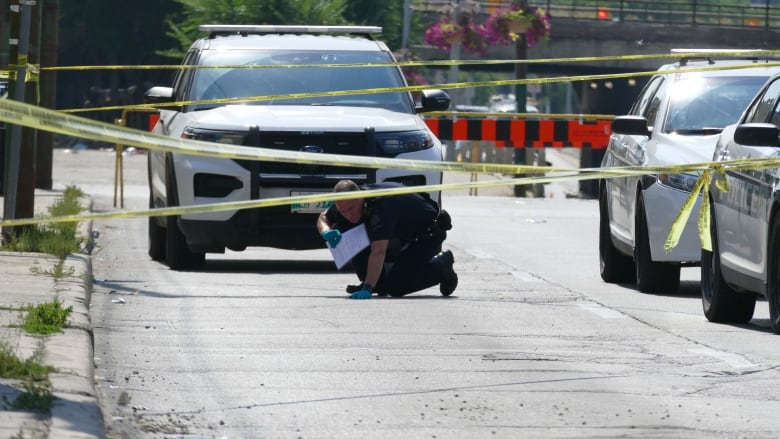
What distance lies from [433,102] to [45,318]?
6.32 m

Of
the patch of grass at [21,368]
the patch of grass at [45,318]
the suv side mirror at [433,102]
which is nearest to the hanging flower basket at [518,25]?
the suv side mirror at [433,102]

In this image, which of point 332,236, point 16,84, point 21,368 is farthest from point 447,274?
point 21,368

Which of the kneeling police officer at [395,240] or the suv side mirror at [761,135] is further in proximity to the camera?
the kneeling police officer at [395,240]

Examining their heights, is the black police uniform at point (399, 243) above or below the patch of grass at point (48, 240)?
above

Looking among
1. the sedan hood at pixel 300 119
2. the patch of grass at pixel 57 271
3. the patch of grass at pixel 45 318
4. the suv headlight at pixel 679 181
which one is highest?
the sedan hood at pixel 300 119

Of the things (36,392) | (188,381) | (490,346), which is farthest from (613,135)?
(36,392)

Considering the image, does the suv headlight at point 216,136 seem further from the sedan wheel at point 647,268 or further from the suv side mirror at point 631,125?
the sedan wheel at point 647,268

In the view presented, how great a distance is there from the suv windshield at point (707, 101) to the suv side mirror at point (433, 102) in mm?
2043

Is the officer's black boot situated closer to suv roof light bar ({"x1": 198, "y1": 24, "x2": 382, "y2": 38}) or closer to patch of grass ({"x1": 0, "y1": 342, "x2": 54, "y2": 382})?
suv roof light bar ({"x1": 198, "y1": 24, "x2": 382, "y2": 38})

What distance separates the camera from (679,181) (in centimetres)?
1295

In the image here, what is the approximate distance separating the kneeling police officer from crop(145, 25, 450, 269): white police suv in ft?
4.23

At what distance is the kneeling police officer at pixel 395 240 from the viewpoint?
12312mm

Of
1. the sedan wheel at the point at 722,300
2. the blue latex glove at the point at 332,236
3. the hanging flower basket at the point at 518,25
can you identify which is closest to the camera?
the sedan wheel at the point at 722,300

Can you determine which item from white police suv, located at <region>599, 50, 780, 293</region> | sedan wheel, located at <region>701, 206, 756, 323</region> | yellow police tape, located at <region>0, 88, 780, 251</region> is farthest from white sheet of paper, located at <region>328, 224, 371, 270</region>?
sedan wheel, located at <region>701, 206, 756, 323</region>
